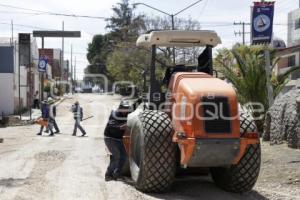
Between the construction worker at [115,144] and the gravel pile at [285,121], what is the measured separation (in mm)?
5326

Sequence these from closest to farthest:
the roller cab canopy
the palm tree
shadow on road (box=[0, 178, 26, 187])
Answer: the roller cab canopy
shadow on road (box=[0, 178, 26, 187])
the palm tree

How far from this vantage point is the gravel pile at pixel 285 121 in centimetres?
1516

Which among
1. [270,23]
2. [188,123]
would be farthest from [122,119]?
[270,23]

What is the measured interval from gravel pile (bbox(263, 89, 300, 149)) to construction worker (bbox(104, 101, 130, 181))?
17.5 feet

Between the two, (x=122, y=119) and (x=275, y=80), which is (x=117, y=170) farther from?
(x=275, y=80)

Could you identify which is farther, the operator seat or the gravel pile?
the gravel pile

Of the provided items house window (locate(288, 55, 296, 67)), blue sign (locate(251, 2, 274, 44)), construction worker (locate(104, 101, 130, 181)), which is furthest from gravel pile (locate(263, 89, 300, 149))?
house window (locate(288, 55, 296, 67))

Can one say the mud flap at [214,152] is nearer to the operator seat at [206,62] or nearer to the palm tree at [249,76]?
the operator seat at [206,62]

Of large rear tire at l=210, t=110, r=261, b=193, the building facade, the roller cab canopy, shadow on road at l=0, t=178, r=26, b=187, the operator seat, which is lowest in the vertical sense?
shadow on road at l=0, t=178, r=26, b=187

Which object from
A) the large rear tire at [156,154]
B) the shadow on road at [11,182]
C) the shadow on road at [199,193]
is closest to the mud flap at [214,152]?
the large rear tire at [156,154]

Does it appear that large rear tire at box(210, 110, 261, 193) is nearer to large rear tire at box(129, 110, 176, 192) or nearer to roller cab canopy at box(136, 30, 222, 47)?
large rear tire at box(129, 110, 176, 192)

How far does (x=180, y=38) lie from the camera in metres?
11.1

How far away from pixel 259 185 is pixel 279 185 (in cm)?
42

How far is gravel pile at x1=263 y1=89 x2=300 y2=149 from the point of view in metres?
15.2
